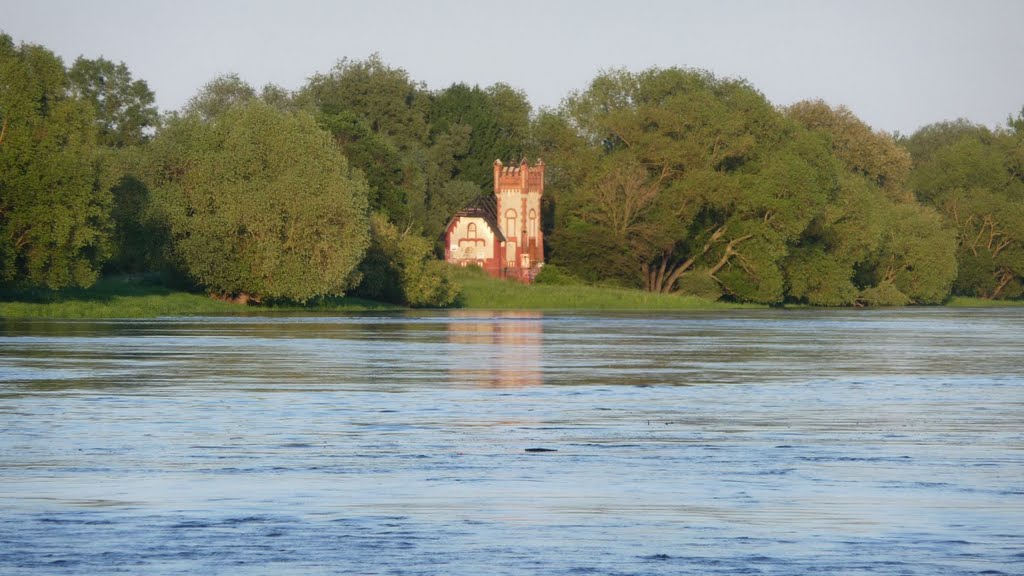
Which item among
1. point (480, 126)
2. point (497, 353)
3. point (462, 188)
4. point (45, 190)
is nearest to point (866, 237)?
point (462, 188)

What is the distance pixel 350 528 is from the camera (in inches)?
416

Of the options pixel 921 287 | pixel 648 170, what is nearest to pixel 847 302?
pixel 921 287

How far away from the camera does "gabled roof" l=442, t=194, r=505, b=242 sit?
124m

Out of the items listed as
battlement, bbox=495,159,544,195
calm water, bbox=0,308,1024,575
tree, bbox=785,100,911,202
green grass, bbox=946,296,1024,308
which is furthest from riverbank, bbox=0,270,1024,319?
calm water, bbox=0,308,1024,575

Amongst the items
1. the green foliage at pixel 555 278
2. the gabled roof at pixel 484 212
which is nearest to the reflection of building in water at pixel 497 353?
the green foliage at pixel 555 278

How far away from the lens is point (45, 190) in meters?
61.1

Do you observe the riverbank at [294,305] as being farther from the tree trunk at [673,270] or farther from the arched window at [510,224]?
the arched window at [510,224]

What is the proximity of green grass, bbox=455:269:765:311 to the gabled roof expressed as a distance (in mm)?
19791

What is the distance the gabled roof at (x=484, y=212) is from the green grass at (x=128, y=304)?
1584 inches

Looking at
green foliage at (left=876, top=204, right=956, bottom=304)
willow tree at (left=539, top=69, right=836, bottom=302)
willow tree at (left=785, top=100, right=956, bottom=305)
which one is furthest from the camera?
green foliage at (left=876, top=204, right=956, bottom=304)

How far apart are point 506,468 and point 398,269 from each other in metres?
72.7

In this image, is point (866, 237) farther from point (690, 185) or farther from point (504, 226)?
point (504, 226)

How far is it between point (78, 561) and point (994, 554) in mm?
5853

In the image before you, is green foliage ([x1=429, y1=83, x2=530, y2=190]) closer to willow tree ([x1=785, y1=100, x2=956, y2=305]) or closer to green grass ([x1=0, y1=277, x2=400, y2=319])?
willow tree ([x1=785, y1=100, x2=956, y2=305])
